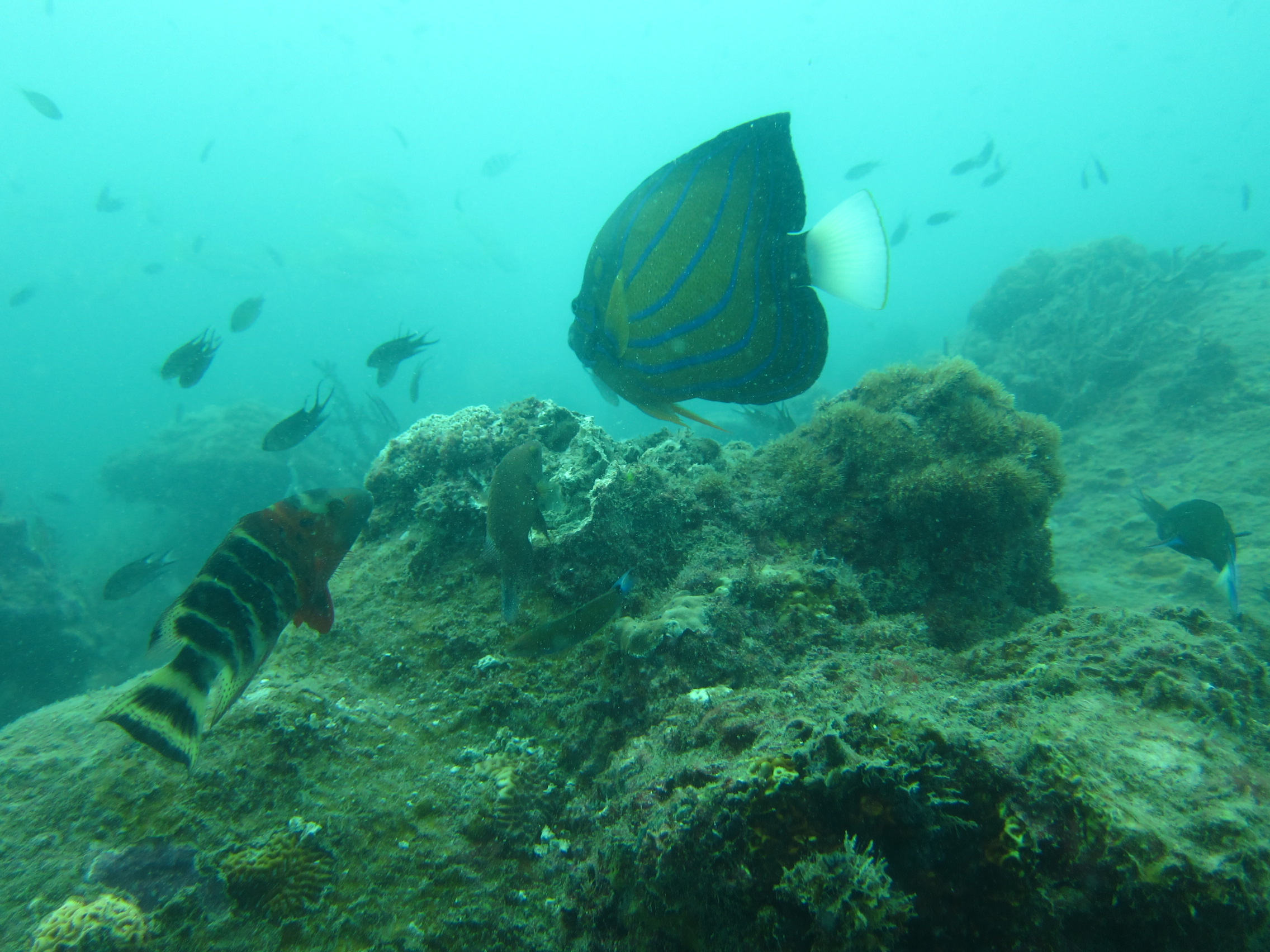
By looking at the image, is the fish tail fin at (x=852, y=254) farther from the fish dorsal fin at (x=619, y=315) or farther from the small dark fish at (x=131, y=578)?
the small dark fish at (x=131, y=578)

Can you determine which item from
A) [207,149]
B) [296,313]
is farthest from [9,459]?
[207,149]

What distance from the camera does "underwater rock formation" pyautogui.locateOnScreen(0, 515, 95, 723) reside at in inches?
316

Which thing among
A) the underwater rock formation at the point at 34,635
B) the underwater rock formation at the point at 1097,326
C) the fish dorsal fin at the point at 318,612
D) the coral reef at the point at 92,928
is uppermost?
the fish dorsal fin at the point at 318,612

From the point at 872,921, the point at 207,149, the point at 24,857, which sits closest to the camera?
the point at 872,921

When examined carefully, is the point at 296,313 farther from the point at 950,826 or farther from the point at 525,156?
the point at 950,826

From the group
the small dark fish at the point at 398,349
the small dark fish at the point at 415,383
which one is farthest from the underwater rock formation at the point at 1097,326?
the small dark fish at the point at 415,383

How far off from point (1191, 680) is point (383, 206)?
53.7 metres

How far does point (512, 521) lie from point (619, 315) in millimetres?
1475

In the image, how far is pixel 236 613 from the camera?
1.76 meters

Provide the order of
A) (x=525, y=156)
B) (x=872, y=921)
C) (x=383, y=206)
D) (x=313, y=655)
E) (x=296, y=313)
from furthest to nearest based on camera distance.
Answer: (x=525, y=156), (x=296, y=313), (x=383, y=206), (x=313, y=655), (x=872, y=921)

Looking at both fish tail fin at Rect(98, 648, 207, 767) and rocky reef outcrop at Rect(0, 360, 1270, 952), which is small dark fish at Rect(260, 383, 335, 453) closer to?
rocky reef outcrop at Rect(0, 360, 1270, 952)

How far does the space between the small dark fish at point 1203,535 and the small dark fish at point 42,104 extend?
76.1ft

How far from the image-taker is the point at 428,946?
1.55 metres

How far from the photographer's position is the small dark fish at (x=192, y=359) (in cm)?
639
